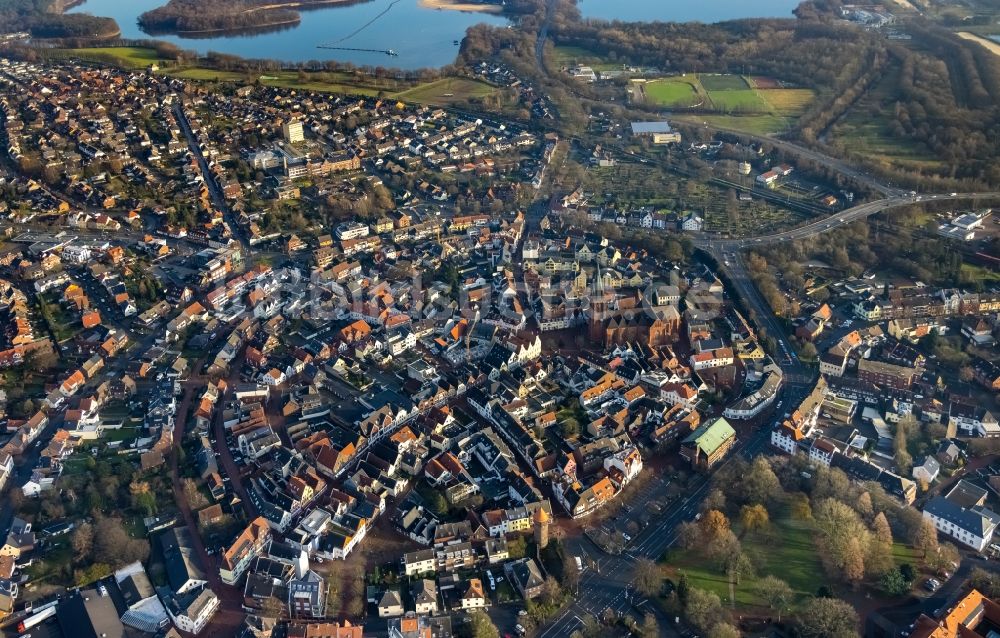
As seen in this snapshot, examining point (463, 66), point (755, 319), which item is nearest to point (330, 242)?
point (755, 319)

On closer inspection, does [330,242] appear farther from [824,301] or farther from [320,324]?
[824,301]

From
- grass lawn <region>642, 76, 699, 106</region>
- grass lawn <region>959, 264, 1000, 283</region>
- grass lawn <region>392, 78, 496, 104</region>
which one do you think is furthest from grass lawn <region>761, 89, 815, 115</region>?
grass lawn <region>959, 264, 1000, 283</region>

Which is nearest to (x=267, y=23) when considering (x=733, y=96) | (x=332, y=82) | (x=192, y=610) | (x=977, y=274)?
(x=332, y=82)

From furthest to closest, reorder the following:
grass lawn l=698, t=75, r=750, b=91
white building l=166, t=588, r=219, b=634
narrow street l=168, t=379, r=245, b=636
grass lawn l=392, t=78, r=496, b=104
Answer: grass lawn l=698, t=75, r=750, b=91
grass lawn l=392, t=78, r=496, b=104
narrow street l=168, t=379, r=245, b=636
white building l=166, t=588, r=219, b=634

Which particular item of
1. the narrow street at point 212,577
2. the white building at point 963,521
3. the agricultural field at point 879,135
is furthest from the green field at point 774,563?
the agricultural field at point 879,135

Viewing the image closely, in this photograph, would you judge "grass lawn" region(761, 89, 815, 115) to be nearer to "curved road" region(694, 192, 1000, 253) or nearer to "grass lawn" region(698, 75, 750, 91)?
"grass lawn" region(698, 75, 750, 91)

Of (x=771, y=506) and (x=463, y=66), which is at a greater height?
(x=463, y=66)

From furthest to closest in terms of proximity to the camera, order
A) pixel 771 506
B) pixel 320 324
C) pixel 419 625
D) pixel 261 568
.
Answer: pixel 320 324
pixel 771 506
pixel 261 568
pixel 419 625
